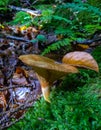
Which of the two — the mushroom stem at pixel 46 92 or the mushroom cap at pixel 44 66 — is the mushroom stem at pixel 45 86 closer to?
the mushroom stem at pixel 46 92

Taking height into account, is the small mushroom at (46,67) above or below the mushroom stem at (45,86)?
above

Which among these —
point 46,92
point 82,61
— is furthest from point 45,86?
point 82,61

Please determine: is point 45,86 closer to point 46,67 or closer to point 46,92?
point 46,92

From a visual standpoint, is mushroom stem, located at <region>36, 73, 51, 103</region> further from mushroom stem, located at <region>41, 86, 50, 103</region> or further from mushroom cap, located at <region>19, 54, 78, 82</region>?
mushroom cap, located at <region>19, 54, 78, 82</region>

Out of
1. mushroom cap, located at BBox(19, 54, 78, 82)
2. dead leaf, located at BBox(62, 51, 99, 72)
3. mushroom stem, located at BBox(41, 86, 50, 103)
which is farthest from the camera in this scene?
mushroom stem, located at BBox(41, 86, 50, 103)

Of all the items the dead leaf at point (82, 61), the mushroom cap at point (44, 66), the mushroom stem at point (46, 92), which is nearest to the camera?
the mushroom cap at point (44, 66)

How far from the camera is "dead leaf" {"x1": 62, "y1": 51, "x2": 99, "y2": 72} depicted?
1.69m

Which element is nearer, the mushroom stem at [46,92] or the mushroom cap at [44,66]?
the mushroom cap at [44,66]

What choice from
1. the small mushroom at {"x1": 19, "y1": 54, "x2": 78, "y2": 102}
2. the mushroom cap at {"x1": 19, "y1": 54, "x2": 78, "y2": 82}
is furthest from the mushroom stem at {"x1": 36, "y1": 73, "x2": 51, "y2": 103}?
the mushroom cap at {"x1": 19, "y1": 54, "x2": 78, "y2": 82}

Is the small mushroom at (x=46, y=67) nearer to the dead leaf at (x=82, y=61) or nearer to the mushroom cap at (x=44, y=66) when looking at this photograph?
the mushroom cap at (x=44, y=66)

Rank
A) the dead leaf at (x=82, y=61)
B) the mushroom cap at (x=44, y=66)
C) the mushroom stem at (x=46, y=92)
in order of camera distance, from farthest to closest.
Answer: the mushroom stem at (x=46, y=92) → the dead leaf at (x=82, y=61) → the mushroom cap at (x=44, y=66)

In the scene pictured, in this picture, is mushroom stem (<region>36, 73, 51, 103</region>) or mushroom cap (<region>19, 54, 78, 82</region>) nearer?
mushroom cap (<region>19, 54, 78, 82</region>)

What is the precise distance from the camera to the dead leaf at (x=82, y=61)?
1.69 m

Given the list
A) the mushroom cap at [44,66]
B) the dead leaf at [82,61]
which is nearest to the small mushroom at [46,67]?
the mushroom cap at [44,66]
